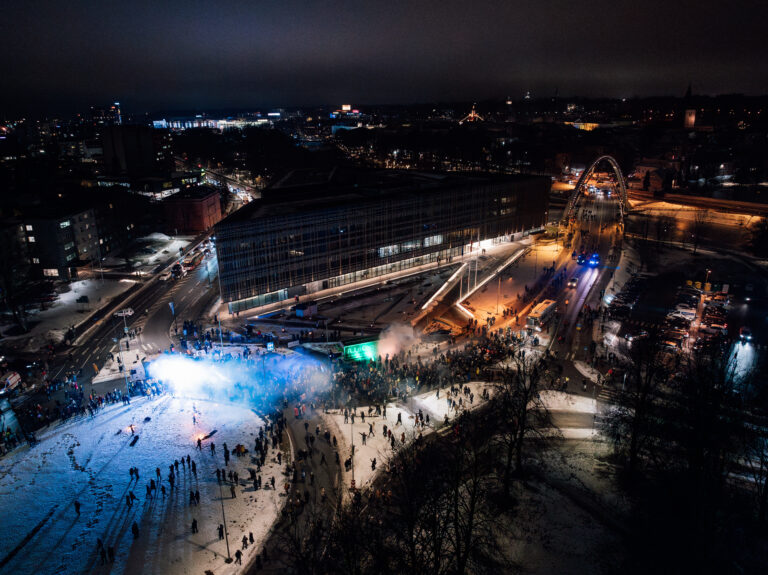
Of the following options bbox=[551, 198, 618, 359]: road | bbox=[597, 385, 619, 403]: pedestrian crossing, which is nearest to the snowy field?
bbox=[597, 385, 619, 403]: pedestrian crossing

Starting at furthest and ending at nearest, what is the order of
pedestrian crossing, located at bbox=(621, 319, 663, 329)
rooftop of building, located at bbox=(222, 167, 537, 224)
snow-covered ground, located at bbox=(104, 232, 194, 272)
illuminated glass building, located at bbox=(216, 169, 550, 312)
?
snow-covered ground, located at bbox=(104, 232, 194, 272), rooftop of building, located at bbox=(222, 167, 537, 224), illuminated glass building, located at bbox=(216, 169, 550, 312), pedestrian crossing, located at bbox=(621, 319, 663, 329)

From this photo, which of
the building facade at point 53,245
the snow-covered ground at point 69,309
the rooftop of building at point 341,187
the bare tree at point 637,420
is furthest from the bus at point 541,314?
the building facade at point 53,245

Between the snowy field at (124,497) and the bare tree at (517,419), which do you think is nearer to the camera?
the snowy field at (124,497)

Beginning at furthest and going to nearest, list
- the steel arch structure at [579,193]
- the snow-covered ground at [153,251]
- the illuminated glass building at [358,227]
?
the steel arch structure at [579,193], the snow-covered ground at [153,251], the illuminated glass building at [358,227]

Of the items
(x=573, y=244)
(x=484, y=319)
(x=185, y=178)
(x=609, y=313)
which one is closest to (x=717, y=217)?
(x=573, y=244)

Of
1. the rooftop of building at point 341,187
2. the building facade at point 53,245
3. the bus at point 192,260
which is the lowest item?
the bus at point 192,260

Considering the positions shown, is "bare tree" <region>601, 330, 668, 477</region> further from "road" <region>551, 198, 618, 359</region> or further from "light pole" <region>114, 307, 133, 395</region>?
"light pole" <region>114, 307, 133, 395</region>

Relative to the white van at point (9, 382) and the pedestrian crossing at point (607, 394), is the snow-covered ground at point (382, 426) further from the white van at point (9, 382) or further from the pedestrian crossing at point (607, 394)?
the white van at point (9, 382)
